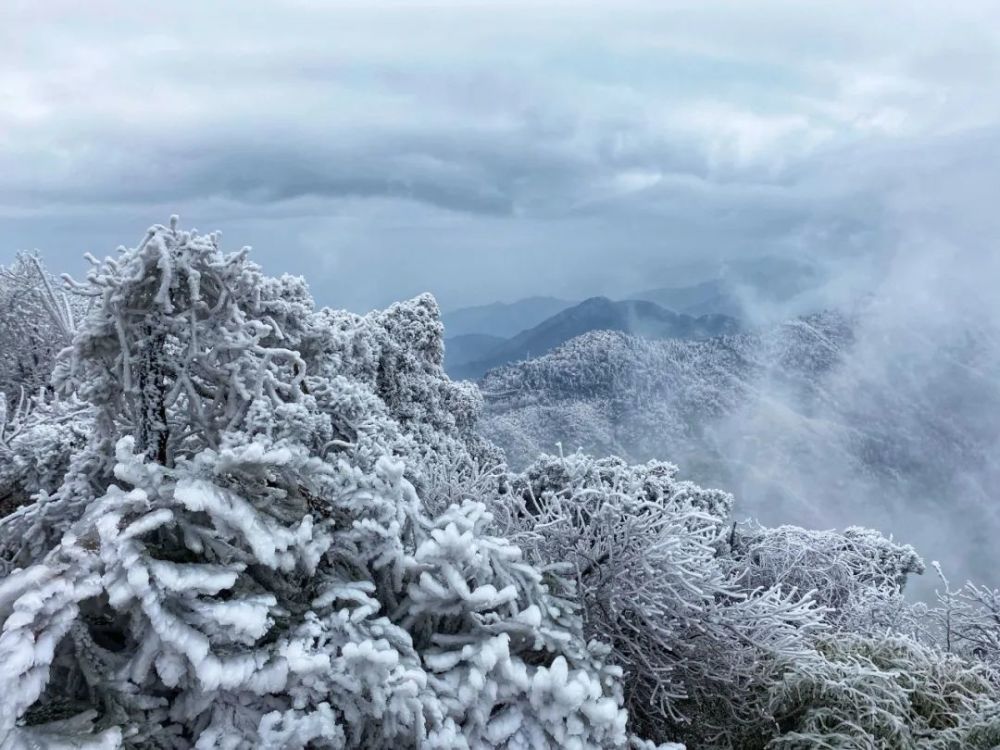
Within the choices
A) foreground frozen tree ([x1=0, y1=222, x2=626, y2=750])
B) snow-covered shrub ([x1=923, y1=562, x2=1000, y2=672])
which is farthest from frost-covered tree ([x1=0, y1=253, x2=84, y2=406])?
snow-covered shrub ([x1=923, y1=562, x2=1000, y2=672])

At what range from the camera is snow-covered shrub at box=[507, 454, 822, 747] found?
5.19 meters

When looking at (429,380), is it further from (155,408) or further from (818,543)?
(155,408)

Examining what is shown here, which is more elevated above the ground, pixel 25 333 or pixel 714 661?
pixel 25 333

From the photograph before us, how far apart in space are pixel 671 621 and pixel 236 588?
9.80ft

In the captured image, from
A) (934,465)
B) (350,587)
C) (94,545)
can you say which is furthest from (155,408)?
(934,465)

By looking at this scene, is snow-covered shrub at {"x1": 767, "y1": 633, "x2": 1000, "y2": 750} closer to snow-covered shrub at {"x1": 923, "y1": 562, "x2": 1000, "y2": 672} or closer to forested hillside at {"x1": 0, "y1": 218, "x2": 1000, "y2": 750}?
forested hillside at {"x1": 0, "y1": 218, "x2": 1000, "y2": 750}

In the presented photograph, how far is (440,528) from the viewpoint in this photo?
4.34m

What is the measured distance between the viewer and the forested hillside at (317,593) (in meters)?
A: 3.30

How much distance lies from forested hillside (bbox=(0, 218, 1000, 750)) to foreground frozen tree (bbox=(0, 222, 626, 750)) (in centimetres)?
1

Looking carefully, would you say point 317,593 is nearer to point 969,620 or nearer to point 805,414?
point 969,620

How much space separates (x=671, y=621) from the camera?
535 centimetres

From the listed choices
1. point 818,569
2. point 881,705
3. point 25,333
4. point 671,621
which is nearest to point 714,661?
point 671,621

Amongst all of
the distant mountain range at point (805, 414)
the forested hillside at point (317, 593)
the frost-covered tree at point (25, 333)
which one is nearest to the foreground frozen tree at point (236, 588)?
the forested hillside at point (317, 593)

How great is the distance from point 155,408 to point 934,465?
247 ft
